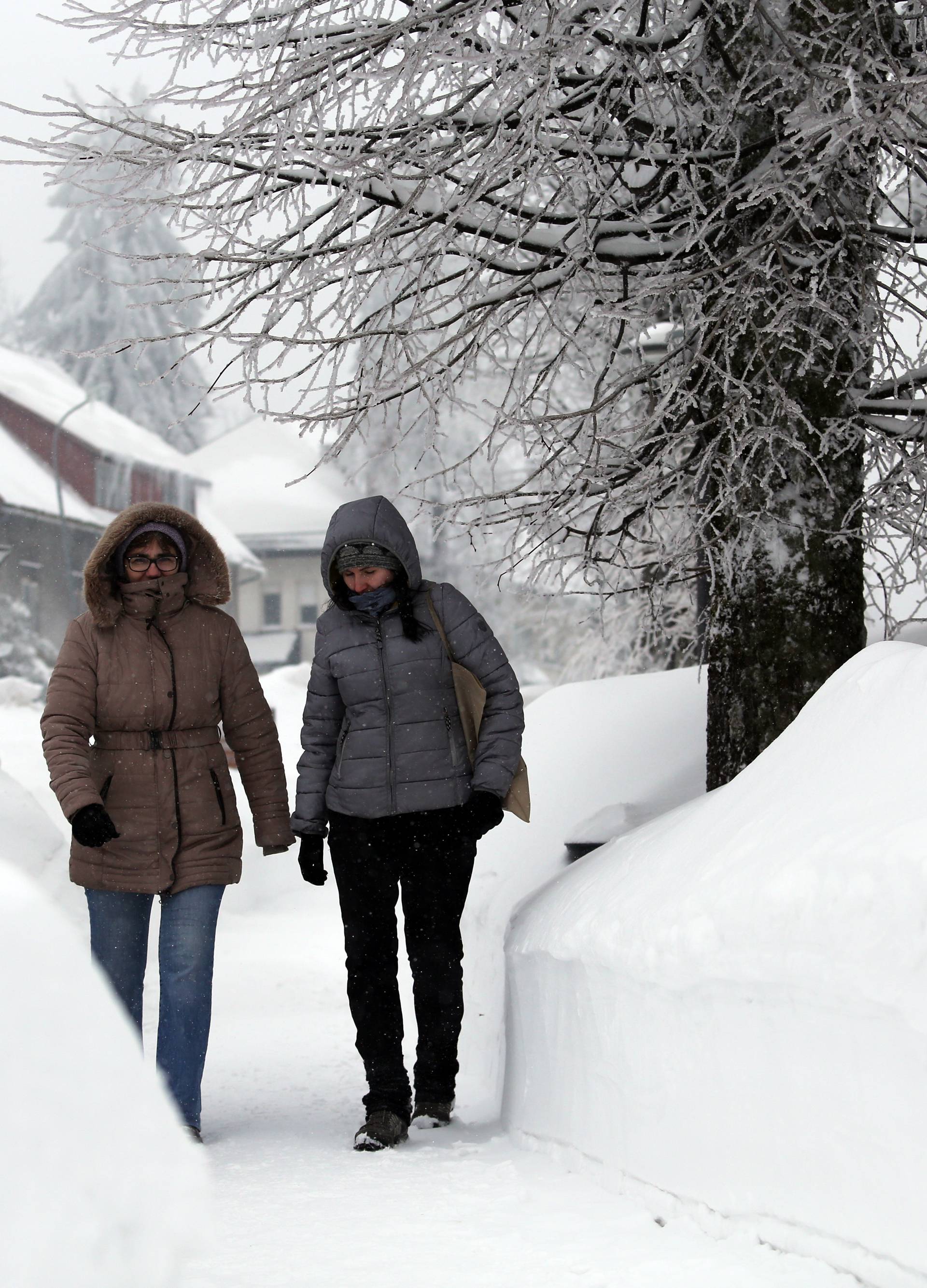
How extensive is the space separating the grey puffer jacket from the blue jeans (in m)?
0.43

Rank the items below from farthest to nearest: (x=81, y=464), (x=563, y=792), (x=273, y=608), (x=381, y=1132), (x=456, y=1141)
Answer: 1. (x=273, y=608)
2. (x=81, y=464)
3. (x=563, y=792)
4. (x=456, y=1141)
5. (x=381, y=1132)

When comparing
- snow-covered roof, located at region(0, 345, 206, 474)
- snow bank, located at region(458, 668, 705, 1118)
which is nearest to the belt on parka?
snow bank, located at region(458, 668, 705, 1118)

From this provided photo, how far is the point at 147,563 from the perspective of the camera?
4363 millimetres

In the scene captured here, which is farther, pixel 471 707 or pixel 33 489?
pixel 33 489

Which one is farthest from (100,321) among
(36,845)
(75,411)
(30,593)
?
(36,845)

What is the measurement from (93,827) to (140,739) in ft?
1.30

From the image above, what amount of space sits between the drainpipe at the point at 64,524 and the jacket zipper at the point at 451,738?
2434 cm

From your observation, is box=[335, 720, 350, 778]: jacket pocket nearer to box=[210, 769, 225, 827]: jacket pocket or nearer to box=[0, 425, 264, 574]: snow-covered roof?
box=[210, 769, 225, 827]: jacket pocket

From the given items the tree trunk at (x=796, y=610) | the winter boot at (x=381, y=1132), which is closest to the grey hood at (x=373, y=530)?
the tree trunk at (x=796, y=610)

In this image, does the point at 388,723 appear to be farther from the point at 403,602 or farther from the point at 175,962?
the point at 175,962

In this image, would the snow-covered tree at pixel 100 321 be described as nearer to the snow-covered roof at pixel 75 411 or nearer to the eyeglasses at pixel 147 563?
the snow-covered roof at pixel 75 411

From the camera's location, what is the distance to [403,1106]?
14.0 feet

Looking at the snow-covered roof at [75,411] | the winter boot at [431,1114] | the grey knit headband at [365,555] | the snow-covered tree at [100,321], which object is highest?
the snow-covered tree at [100,321]

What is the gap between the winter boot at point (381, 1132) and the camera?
413 centimetres
